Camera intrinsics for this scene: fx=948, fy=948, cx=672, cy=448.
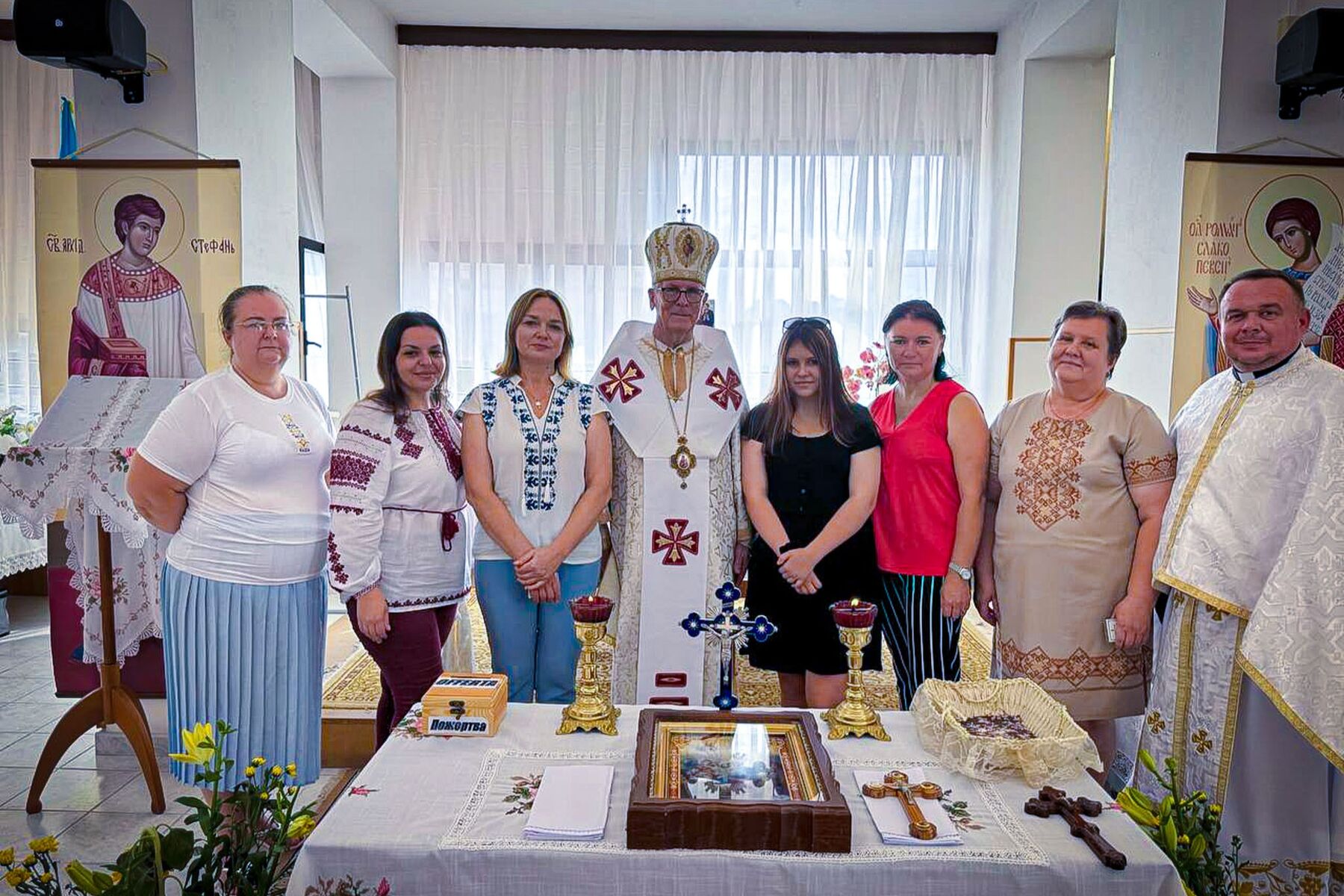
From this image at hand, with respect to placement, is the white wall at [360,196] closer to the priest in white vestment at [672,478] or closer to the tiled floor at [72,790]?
the tiled floor at [72,790]

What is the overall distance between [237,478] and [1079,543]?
224 centimetres

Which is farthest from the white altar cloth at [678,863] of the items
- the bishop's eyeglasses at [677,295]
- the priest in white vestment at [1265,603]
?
the bishop's eyeglasses at [677,295]

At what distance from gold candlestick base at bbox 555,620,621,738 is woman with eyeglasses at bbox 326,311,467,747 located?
0.82 m

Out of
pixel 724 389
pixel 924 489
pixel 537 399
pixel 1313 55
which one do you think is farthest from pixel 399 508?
pixel 1313 55

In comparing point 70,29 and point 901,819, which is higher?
point 70,29

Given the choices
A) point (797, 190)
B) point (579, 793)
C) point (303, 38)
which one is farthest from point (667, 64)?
point (579, 793)

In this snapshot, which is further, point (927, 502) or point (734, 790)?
point (927, 502)

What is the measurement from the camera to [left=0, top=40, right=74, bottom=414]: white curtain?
5.57m

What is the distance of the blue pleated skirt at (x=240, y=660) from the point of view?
2.52 m

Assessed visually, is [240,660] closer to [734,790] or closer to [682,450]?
[682,450]

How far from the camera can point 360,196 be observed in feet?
18.9

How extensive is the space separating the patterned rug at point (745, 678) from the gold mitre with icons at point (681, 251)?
154cm

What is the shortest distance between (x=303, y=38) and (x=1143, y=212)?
13.6 ft

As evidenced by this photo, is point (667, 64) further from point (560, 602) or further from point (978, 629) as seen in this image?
point (560, 602)
